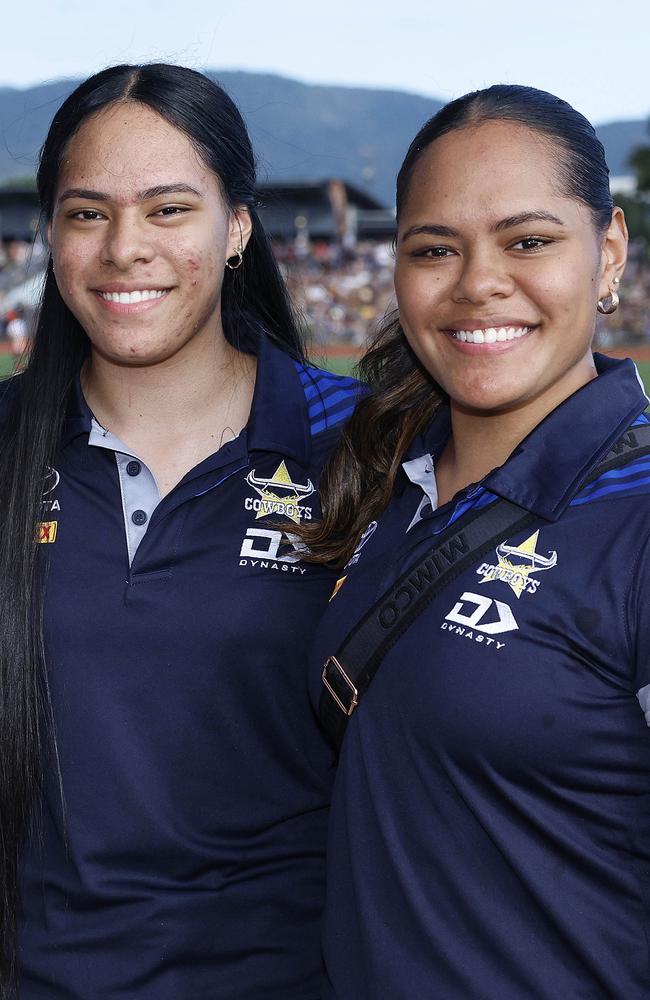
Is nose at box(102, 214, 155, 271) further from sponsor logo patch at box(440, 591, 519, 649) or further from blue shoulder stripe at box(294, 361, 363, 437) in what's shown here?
sponsor logo patch at box(440, 591, 519, 649)

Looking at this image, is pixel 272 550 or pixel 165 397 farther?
pixel 165 397

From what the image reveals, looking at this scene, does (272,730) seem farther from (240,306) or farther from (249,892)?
(240,306)

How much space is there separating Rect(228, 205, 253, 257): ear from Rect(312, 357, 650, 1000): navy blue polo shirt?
1.07 metres

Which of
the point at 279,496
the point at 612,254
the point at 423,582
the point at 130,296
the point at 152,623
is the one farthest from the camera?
the point at 279,496

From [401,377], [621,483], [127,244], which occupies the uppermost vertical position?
[127,244]

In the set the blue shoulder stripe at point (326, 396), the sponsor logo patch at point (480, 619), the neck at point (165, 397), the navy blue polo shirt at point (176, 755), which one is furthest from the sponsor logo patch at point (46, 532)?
the sponsor logo patch at point (480, 619)

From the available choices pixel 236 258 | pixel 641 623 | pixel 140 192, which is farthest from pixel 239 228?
pixel 641 623

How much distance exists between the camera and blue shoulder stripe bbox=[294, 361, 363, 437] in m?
2.74

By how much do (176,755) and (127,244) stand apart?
108 cm

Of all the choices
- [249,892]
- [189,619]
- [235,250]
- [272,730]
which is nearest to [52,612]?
[189,619]

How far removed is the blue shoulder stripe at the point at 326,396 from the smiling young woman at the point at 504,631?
555 mm

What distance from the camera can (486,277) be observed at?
6.37 feet

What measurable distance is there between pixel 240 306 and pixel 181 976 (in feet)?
5.47

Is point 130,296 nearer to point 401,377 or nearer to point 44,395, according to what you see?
point 44,395
